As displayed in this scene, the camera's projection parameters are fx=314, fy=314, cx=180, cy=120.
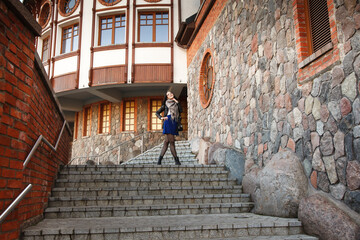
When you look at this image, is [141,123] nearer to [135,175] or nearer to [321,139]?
[135,175]

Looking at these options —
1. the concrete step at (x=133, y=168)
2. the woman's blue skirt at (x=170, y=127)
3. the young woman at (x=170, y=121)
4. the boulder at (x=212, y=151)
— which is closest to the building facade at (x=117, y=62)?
the boulder at (x=212, y=151)

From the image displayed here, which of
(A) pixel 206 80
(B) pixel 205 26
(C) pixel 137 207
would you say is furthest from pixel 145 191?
(B) pixel 205 26

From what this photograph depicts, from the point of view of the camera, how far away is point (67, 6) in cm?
1645

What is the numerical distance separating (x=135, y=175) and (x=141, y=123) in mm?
10056

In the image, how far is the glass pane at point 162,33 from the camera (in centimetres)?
1476

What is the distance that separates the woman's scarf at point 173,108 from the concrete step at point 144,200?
105 inches

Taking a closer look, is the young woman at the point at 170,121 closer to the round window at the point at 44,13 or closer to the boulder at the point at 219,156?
the boulder at the point at 219,156

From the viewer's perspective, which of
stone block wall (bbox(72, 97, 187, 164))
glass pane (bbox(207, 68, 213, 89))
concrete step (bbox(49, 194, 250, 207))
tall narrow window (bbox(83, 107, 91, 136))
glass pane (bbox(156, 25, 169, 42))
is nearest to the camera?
concrete step (bbox(49, 194, 250, 207))

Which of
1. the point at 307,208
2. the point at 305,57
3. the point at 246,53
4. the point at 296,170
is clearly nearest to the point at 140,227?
the point at 307,208

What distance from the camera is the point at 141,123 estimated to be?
1582cm

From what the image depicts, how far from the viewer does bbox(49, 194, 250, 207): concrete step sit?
15.4 feet

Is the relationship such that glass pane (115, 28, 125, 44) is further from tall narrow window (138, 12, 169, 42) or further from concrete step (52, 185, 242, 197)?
concrete step (52, 185, 242, 197)

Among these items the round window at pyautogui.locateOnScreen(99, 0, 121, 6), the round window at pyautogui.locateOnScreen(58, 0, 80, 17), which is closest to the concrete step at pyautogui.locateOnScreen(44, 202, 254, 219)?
the round window at pyautogui.locateOnScreen(99, 0, 121, 6)

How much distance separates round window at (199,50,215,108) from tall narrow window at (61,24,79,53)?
7.25 metres
